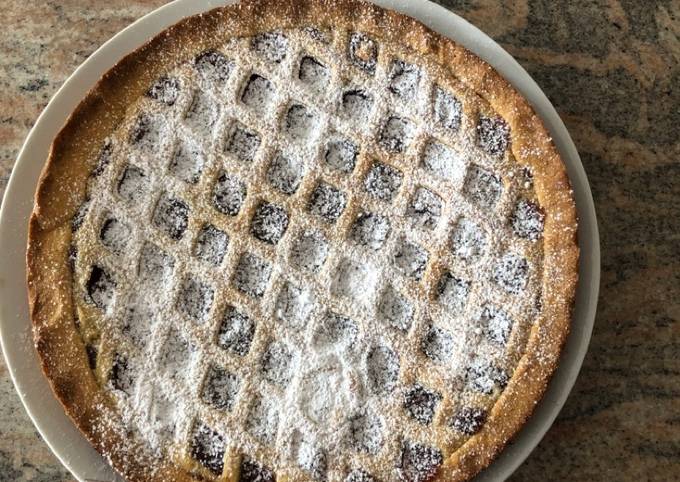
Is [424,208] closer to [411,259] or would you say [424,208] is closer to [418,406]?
[411,259]

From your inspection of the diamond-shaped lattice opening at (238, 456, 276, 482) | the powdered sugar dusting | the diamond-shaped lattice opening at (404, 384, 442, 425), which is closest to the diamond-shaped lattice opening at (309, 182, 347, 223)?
the powdered sugar dusting

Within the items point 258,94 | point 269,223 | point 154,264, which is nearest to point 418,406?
point 269,223

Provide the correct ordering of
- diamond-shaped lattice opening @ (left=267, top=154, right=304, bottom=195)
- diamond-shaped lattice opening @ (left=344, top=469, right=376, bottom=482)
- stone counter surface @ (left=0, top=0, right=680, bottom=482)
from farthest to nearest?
stone counter surface @ (left=0, top=0, right=680, bottom=482) → diamond-shaped lattice opening @ (left=267, top=154, right=304, bottom=195) → diamond-shaped lattice opening @ (left=344, top=469, right=376, bottom=482)

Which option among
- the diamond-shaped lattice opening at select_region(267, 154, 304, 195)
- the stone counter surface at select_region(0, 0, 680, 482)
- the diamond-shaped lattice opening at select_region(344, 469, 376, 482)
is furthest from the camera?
the stone counter surface at select_region(0, 0, 680, 482)

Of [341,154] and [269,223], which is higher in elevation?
[341,154]

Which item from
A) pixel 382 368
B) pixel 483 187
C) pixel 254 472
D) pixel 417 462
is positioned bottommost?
pixel 254 472

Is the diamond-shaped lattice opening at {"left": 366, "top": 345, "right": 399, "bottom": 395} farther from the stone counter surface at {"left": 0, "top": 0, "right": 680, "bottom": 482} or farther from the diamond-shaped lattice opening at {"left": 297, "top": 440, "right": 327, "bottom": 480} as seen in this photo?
the stone counter surface at {"left": 0, "top": 0, "right": 680, "bottom": 482}

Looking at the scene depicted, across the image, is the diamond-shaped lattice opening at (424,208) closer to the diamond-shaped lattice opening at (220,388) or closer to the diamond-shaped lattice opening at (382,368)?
the diamond-shaped lattice opening at (382,368)
